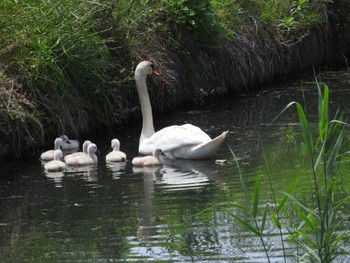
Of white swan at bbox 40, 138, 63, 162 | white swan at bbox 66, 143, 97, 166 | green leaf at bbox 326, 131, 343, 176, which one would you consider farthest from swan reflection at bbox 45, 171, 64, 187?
green leaf at bbox 326, 131, 343, 176

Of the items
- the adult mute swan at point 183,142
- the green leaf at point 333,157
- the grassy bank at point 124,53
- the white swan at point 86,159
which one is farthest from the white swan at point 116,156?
the green leaf at point 333,157

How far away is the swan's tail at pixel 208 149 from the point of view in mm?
11156

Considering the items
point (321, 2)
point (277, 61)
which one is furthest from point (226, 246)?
point (321, 2)

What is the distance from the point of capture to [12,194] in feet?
32.9

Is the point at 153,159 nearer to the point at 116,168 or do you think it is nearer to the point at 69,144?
the point at 116,168

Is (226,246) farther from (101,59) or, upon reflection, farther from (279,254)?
(101,59)

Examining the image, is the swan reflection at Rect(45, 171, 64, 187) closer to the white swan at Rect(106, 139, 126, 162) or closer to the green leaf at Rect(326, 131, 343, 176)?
the white swan at Rect(106, 139, 126, 162)

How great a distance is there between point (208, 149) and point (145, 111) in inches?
65.0

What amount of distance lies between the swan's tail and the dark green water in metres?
0.15

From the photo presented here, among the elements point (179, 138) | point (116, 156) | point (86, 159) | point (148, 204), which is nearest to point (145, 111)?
point (179, 138)

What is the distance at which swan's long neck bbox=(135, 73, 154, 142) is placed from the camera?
12383mm

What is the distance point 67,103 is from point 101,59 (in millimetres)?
894

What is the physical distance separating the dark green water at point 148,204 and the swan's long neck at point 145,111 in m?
0.27

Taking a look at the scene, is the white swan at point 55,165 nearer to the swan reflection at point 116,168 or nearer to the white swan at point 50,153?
the white swan at point 50,153
